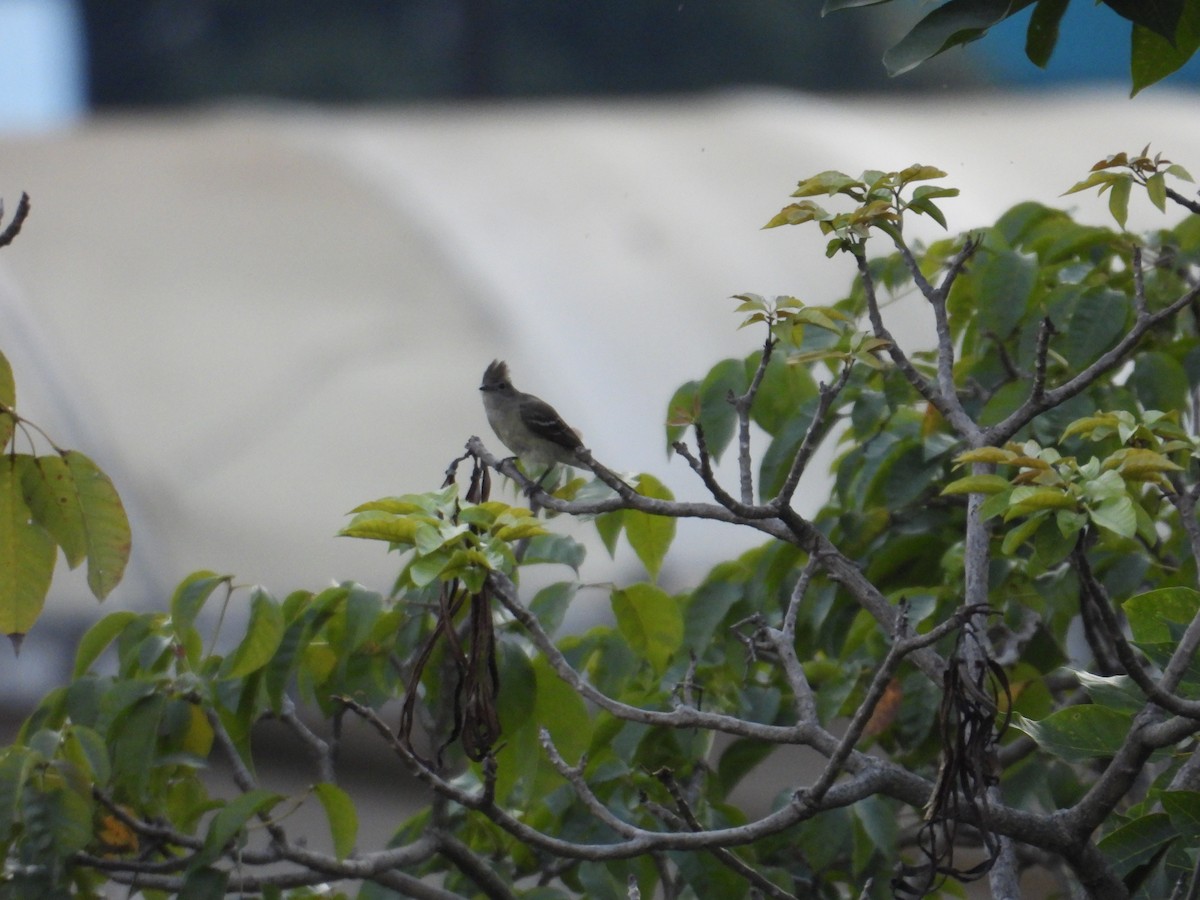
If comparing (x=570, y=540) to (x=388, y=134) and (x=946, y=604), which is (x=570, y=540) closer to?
(x=946, y=604)

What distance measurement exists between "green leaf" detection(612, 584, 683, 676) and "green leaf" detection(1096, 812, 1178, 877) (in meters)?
0.68

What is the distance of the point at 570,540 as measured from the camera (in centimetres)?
202

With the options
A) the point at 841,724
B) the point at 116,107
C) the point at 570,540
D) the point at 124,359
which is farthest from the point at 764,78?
the point at 570,540

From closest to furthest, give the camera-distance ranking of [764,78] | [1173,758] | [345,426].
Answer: [1173,758] < [345,426] < [764,78]

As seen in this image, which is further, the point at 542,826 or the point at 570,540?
the point at 542,826

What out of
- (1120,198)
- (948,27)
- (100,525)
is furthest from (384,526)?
(1120,198)

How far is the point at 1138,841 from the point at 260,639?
1144mm

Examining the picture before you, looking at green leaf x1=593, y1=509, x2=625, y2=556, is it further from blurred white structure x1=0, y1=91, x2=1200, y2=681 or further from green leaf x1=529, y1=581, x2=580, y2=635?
blurred white structure x1=0, y1=91, x2=1200, y2=681

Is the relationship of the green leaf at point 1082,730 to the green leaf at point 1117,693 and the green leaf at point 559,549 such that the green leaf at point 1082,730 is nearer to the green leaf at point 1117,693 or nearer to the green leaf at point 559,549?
the green leaf at point 1117,693

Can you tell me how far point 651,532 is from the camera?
85.0 inches

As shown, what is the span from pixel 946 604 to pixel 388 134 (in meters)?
7.35

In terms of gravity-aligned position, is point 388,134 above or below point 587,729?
above

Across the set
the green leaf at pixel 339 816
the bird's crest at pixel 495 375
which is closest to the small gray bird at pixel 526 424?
the bird's crest at pixel 495 375

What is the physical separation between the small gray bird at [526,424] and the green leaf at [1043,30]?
1.27 metres
